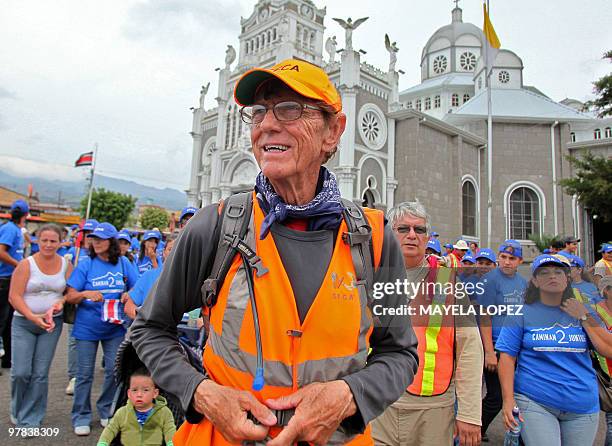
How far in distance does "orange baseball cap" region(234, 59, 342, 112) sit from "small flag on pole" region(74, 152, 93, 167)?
28.0 m

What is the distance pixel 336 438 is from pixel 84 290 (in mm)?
3966

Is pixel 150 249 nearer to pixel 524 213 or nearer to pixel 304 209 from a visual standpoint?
pixel 304 209

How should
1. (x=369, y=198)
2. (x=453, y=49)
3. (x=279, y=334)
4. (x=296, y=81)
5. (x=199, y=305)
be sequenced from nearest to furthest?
(x=279, y=334) < (x=296, y=81) < (x=199, y=305) < (x=369, y=198) < (x=453, y=49)

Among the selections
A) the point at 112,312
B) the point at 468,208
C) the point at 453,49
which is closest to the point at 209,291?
the point at 112,312

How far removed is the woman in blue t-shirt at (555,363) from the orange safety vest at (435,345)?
71 cm

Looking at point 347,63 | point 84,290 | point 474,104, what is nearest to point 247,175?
point 347,63

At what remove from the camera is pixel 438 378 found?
2656 mm

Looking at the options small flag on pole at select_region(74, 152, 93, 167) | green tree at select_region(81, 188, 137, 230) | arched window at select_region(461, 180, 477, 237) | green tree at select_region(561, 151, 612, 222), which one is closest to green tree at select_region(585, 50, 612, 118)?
green tree at select_region(561, 151, 612, 222)

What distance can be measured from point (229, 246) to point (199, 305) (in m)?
0.34

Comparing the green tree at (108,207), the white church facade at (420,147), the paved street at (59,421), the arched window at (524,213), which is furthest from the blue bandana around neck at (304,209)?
the green tree at (108,207)

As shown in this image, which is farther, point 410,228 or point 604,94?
point 604,94

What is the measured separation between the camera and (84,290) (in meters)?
4.37

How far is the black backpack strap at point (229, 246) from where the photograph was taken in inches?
51.2

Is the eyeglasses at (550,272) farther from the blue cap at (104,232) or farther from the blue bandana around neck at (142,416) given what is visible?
the blue cap at (104,232)
